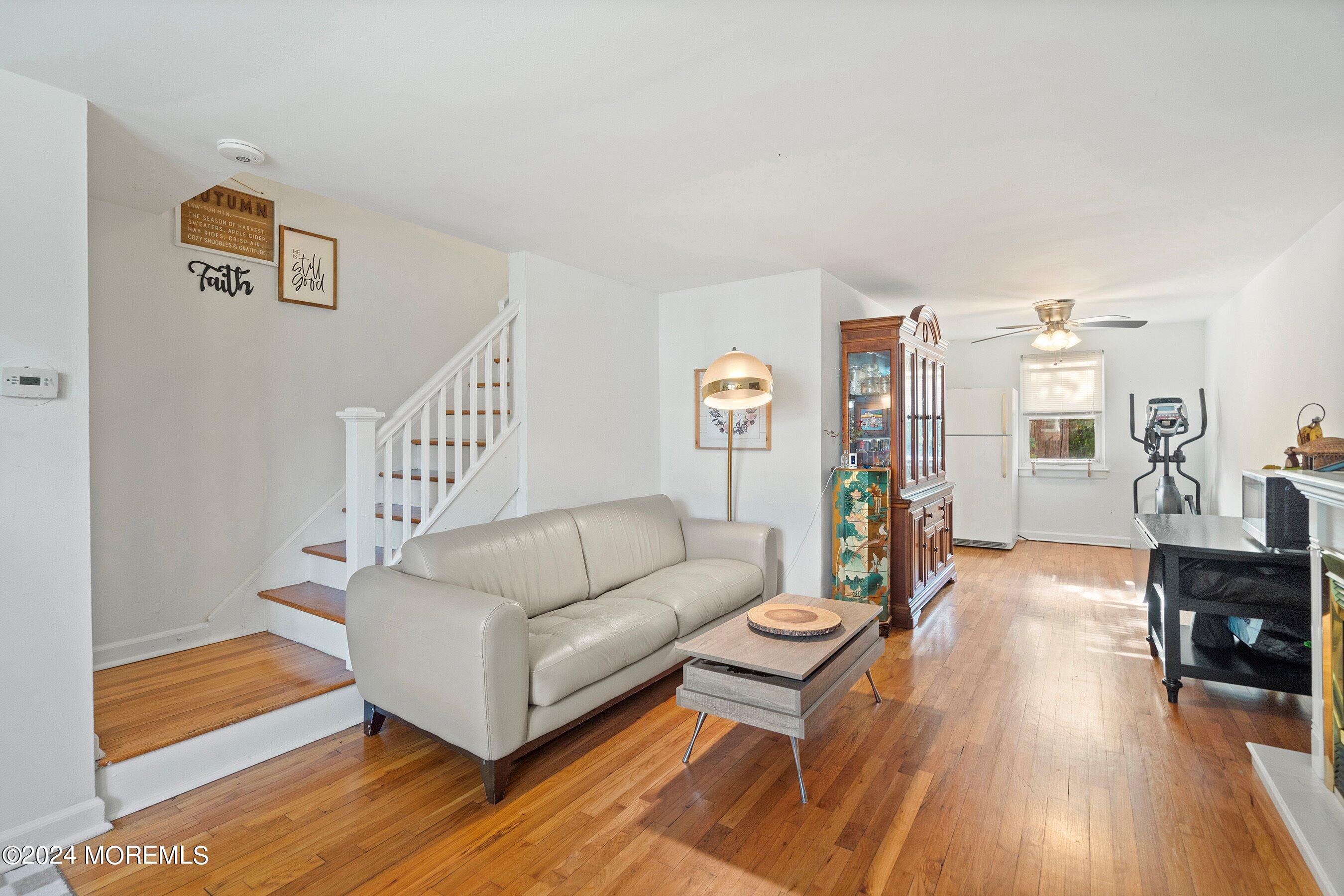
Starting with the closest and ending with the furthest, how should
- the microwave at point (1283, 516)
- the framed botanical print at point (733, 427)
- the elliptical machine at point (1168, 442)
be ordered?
the microwave at point (1283, 516) < the framed botanical print at point (733, 427) < the elliptical machine at point (1168, 442)

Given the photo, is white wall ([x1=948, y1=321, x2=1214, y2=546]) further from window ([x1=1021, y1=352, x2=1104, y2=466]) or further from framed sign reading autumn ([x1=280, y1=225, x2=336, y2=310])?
framed sign reading autumn ([x1=280, y1=225, x2=336, y2=310])

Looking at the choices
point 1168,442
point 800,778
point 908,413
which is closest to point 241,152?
point 800,778

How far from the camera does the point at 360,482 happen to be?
2.81m

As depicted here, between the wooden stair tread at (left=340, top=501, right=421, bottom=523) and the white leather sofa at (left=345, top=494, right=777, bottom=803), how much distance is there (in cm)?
56

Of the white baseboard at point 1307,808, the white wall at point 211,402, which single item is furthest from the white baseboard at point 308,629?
the white baseboard at point 1307,808

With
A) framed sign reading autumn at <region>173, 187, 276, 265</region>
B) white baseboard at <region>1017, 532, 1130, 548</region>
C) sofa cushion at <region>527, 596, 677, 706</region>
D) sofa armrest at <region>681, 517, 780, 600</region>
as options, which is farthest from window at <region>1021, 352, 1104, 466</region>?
framed sign reading autumn at <region>173, 187, 276, 265</region>

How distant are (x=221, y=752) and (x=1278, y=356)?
5.87 meters

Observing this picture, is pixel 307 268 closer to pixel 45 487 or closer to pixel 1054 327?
pixel 45 487

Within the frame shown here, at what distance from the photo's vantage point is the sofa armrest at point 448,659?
2.14m

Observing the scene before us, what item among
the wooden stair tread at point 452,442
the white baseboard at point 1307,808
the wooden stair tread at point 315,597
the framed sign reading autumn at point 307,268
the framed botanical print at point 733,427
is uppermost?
the framed sign reading autumn at point 307,268

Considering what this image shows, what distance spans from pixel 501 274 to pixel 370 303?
47.5 inches

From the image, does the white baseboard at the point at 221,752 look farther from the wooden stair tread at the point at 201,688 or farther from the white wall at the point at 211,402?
the white wall at the point at 211,402

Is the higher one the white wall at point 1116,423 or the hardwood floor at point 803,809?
the white wall at point 1116,423

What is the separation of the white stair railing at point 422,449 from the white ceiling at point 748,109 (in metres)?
0.76
